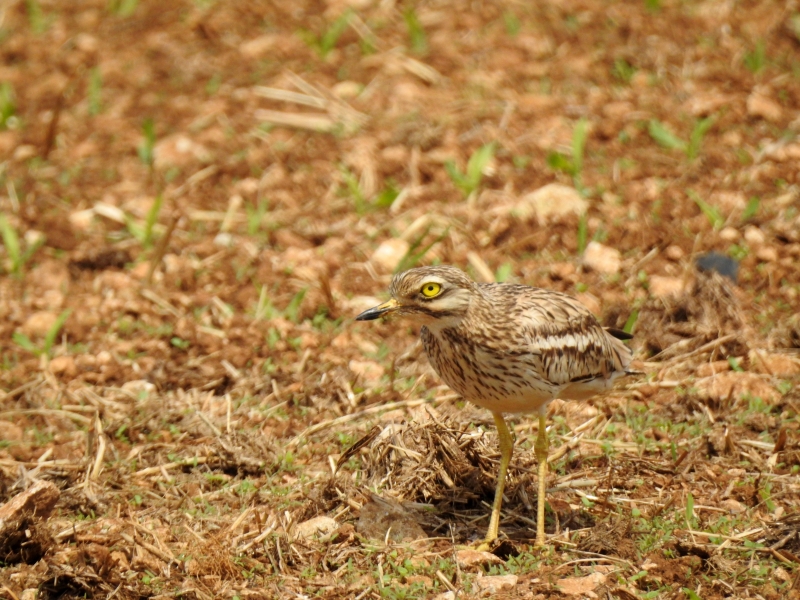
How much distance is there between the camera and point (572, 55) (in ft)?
30.8

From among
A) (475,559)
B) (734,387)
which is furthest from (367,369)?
(734,387)

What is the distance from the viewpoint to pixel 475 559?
14.9 ft

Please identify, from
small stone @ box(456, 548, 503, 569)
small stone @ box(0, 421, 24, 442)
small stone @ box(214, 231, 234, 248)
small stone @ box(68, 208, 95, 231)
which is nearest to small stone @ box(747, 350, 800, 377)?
small stone @ box(456, 548, 503, 569)

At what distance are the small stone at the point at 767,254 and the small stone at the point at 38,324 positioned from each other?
179 inches

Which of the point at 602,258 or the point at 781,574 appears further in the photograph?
the point at 602,258

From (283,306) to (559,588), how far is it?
324 cm

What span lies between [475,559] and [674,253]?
3.23 m

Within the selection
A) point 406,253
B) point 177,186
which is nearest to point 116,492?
point 406,253

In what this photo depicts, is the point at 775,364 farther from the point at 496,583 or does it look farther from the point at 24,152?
the point at 24,152

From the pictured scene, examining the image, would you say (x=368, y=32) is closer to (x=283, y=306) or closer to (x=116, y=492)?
(x=283, y=306)

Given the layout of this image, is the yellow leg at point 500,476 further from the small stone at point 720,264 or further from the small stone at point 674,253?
the small stone at point 674,253

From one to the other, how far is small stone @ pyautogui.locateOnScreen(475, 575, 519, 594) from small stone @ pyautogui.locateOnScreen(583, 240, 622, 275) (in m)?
3.03

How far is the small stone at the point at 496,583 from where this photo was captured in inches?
170

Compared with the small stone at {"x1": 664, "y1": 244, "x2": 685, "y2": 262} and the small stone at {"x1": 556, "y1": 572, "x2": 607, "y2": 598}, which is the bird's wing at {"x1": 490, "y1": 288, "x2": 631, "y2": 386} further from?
the small stone at {"x1": 664, "y1": 244, "x2": 685, "y2": 262}
